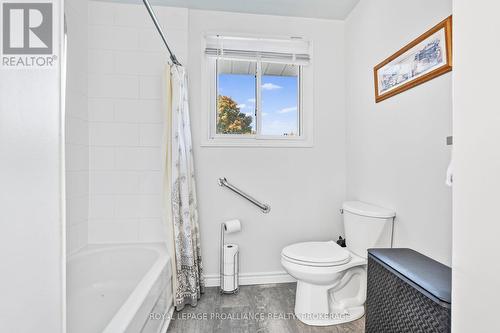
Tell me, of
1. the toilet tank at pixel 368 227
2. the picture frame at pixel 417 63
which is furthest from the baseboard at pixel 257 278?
the picture frame at pixel 417 63

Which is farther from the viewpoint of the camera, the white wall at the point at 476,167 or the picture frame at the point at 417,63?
the picture frame at the point at 417,63

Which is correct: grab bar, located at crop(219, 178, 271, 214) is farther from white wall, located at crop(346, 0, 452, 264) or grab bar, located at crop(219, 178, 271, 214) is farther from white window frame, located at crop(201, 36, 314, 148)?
white wall, located at crop(346, 0, 452, 264)

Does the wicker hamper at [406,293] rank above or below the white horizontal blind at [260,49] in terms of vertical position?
below

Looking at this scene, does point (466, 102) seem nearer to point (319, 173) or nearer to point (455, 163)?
point (455, 163)

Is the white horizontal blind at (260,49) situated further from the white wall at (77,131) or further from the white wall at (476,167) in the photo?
the white wall at (476,167)

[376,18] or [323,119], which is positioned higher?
[376,18]

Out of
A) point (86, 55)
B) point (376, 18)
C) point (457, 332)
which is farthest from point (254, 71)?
point (457, 332)

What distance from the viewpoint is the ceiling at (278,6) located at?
2.02 meters

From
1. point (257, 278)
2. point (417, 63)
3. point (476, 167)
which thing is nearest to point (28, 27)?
point (476, 167)

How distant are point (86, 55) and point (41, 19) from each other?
1.92 meters

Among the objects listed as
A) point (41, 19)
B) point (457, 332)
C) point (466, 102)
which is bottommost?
point (457, 332)

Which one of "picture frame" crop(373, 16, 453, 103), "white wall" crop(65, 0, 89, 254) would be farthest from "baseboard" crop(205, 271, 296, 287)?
"picture frame" crop(373, 16, 453, 103)

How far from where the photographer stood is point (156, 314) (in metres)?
1.42

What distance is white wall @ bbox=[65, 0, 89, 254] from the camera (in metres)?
1.74
